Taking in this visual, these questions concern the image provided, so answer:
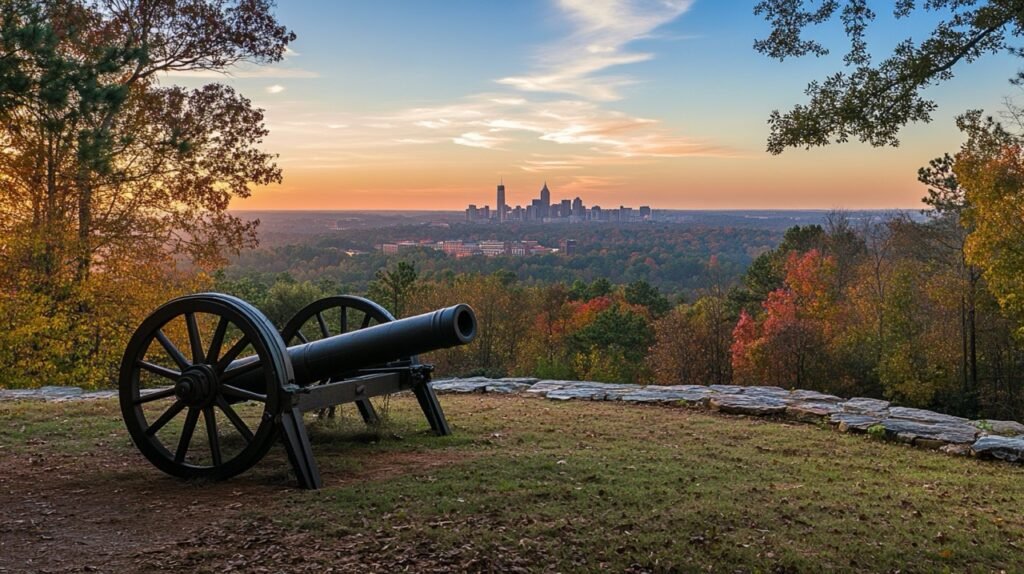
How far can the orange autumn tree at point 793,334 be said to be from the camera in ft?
82.1

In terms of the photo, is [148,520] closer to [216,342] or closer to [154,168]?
[216,342]

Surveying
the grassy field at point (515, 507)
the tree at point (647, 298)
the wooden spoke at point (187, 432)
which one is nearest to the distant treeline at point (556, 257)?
the tree at point (647, 298)

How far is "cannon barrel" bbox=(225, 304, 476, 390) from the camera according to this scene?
5.79m

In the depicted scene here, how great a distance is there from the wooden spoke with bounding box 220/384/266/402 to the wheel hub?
79mm

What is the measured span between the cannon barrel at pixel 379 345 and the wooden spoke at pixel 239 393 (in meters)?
0.28

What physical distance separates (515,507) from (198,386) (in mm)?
2656

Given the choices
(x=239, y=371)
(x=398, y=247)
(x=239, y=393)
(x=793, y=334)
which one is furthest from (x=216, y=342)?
(x=398, y=247)

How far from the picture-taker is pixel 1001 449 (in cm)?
763

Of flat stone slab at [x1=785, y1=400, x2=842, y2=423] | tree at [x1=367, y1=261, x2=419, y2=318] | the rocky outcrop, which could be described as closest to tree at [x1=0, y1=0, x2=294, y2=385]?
the rocky outcrop

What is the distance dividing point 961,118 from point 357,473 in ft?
74.1

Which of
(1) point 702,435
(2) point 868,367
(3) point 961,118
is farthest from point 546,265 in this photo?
(1) point 702,435

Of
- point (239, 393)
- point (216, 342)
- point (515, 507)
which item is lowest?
point (515, 507)

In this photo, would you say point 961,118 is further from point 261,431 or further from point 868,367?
point 261,431

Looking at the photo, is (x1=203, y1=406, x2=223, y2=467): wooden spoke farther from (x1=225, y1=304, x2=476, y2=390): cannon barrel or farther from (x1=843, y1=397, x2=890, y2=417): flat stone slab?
(x1=843, y1=397, x2=890, y2=417): flat stone slab
